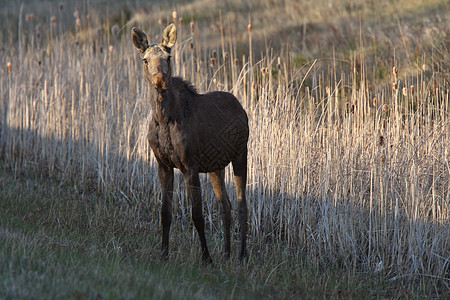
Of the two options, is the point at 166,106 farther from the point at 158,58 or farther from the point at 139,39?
the point at 139,39

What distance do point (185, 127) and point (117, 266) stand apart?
1399 mm

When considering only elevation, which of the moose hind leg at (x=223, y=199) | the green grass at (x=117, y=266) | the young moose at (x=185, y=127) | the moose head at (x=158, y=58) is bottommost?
the green grass at (x=117, y=266)

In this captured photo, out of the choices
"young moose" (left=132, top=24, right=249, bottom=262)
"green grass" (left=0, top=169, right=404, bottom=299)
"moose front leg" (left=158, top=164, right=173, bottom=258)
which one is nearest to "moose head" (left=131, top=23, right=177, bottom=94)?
"young moose" (left=132, top=24, right=249, bottom=262)

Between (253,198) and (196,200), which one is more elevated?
(196,200)

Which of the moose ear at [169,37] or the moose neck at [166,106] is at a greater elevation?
the moose ear at [169,37]

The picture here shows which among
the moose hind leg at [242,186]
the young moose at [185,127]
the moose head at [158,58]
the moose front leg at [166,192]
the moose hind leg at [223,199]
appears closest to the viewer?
the moose head at [158,58]

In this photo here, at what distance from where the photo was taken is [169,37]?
475 centimetres

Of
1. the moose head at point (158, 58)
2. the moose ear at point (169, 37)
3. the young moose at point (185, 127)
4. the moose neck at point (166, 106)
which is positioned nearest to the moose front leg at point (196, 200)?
the young moose at point (185, 127)

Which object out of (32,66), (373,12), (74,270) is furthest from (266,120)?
(373,12)

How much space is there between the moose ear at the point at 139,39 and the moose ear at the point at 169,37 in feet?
0.62

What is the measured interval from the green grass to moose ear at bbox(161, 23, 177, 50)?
2058mm

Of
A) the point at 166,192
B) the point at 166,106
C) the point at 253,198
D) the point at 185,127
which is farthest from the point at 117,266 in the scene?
A: the point at 253,198

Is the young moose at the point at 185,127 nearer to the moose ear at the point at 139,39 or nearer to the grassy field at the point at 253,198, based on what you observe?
the moose ear at the point at 139,39

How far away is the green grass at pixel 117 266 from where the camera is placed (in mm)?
3941
